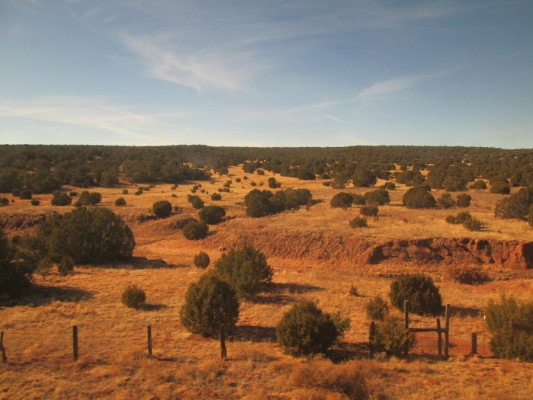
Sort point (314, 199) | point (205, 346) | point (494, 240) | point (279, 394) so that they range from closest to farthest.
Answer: point (279, 394), point (205, 346), point (494, 240), point (314, 199)

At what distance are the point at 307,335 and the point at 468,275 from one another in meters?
12.9

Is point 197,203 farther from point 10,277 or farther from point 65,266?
point 10,277

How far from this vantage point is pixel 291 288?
1620cm

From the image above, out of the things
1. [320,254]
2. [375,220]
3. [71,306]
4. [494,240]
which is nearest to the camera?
[71,306]

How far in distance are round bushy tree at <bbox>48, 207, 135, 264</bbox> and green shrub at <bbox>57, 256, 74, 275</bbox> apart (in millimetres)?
997

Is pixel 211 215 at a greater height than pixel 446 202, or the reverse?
pixel 446 202

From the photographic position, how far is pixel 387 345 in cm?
921

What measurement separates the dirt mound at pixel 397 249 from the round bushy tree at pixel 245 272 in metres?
6.82

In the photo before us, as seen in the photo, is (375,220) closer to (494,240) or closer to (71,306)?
(494,240)

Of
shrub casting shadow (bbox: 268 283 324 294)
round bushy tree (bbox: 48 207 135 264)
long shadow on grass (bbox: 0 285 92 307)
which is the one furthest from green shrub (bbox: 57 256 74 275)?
shrub casting shadow (bbox: 268 283 324 294)

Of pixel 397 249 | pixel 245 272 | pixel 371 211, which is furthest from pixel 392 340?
pixel 371 211

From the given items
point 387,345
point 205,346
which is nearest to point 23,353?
point 205,346

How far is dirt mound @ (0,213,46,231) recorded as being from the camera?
3009 cm

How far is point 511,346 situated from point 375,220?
57.1 feet
